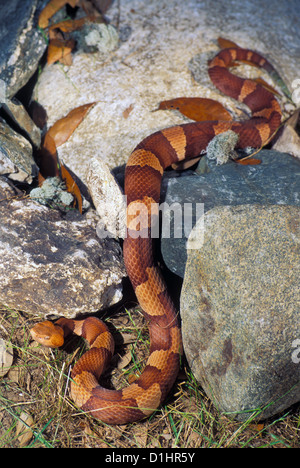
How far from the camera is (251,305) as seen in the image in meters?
2.61

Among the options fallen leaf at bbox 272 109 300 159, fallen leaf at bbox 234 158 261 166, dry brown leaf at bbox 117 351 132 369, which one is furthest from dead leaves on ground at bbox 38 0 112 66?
dry brown leaf at bbox 117 351 132 369

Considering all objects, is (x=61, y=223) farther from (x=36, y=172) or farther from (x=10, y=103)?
(x=10, y=103)

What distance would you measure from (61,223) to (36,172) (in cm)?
77

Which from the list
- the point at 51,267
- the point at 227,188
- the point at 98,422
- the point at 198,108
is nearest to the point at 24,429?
the point at 98,422

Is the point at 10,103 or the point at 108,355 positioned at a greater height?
the point at 10,103

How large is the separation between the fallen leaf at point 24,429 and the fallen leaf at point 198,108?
3369 mm

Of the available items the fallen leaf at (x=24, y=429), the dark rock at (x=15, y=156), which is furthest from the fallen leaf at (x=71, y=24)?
the fallen leaf at (x=24, y=429)

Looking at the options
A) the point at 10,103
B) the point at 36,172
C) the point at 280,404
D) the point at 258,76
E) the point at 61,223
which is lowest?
the point at 280,404

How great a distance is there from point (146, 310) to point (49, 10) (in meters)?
3.84

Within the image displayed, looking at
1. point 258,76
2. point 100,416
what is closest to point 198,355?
point 100,416

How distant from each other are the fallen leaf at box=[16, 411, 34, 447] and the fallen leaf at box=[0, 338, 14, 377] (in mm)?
391

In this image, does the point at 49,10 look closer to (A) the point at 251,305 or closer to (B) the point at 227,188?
(B) the point at 227,188

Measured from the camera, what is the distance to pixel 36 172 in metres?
3.90

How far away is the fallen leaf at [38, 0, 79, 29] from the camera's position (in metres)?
4.68
